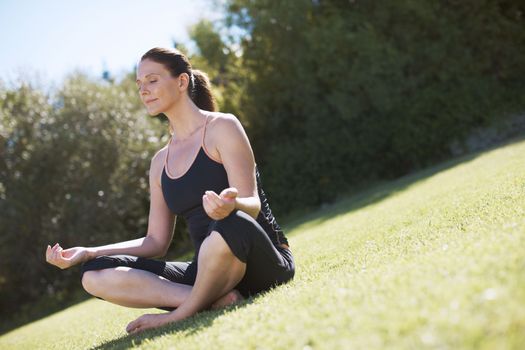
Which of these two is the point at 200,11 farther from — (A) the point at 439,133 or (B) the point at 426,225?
(B) the point at 426,225

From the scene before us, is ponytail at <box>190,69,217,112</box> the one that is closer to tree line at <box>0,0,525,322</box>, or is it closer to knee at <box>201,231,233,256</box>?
knee at <box>201,231,233,256</box>

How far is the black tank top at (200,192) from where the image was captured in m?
3.96

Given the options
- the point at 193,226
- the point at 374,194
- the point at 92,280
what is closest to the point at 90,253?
the point at 92,280

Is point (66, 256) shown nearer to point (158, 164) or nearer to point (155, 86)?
point (158, 164)

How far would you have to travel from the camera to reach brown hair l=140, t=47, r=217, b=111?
4.25m

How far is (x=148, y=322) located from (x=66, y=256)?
0.77 metres

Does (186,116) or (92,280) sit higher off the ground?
(186,116)

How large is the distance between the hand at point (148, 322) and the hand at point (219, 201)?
0.96m

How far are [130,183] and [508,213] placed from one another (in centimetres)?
1155

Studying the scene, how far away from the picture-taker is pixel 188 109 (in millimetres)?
4328

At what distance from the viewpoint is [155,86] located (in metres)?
4.20

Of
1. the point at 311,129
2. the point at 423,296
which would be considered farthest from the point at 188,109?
the point at 311,129

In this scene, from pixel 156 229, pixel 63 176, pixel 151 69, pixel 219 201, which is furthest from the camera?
pixel 63 176

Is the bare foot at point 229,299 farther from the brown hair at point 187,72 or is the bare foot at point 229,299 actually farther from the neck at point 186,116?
the brown hair at point 187,72
